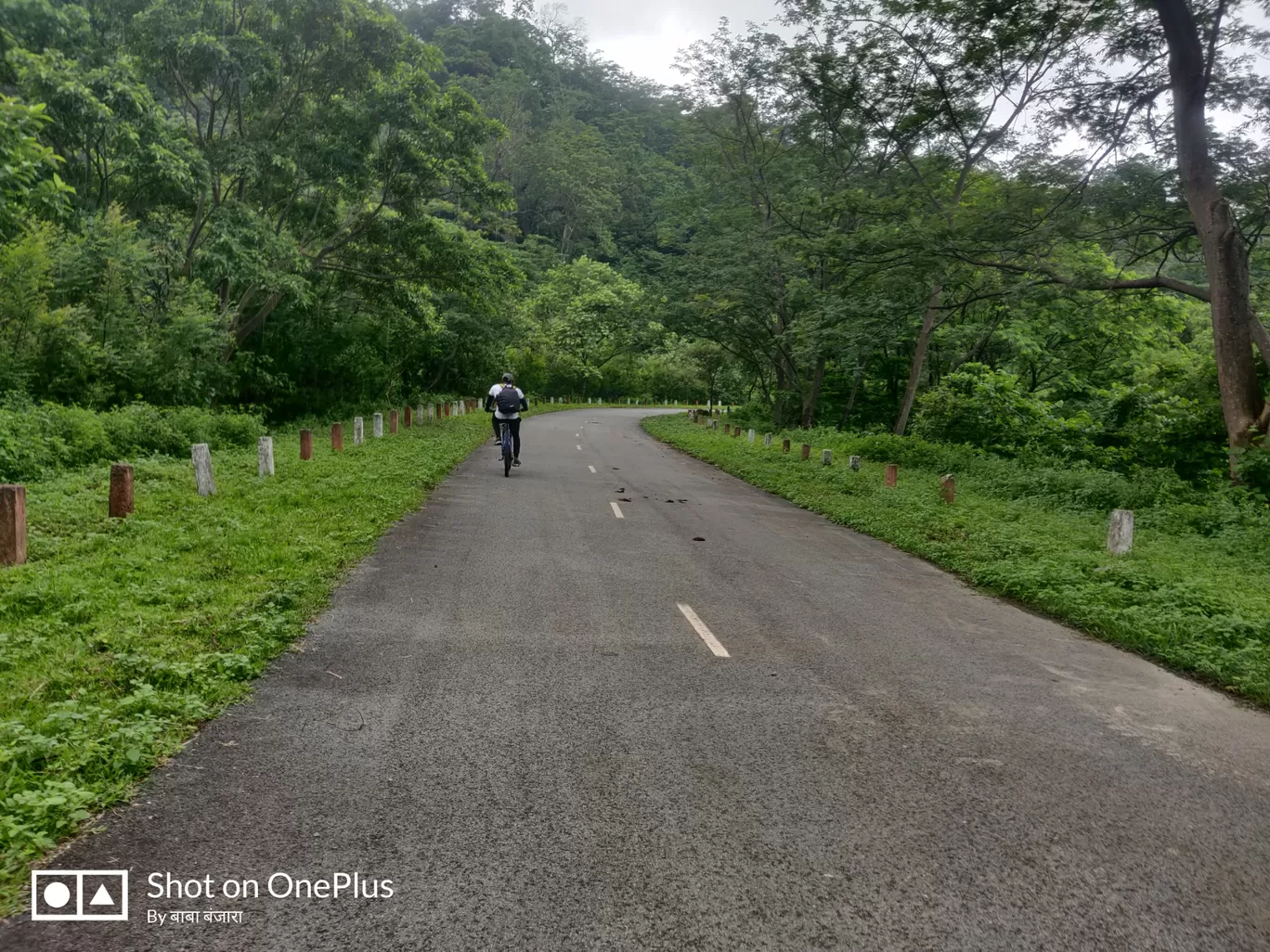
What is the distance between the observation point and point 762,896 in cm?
321

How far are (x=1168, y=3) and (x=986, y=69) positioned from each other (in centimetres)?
356

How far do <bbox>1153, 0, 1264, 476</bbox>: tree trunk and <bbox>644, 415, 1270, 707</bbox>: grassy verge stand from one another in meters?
2.04

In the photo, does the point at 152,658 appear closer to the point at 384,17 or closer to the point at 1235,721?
the point at 1235,721

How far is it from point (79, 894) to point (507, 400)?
1408cm

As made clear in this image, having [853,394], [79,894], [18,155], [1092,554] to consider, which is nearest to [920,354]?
[853,394]

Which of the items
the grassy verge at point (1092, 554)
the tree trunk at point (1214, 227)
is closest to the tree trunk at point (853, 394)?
the grassy verge at point (1092, 554)

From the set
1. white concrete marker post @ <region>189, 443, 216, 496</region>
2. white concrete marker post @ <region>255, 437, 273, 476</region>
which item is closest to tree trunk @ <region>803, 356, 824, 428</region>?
white concrete marker post @ <region>255, 437, 273, 476</region>

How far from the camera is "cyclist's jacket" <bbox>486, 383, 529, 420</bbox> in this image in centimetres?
1680

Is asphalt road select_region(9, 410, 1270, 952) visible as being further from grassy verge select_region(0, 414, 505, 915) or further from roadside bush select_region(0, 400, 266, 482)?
roadside bush select_region(0, 400, 266, 482)

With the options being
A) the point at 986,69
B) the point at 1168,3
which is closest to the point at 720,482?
the point at 986,69

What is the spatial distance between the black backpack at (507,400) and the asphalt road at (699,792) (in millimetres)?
9372

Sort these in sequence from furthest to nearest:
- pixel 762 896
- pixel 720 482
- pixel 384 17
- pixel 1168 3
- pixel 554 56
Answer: pixel 554 56 → pixel 384 17 → pixel 720 482 → pixel 1168 3 → pixel 762 896

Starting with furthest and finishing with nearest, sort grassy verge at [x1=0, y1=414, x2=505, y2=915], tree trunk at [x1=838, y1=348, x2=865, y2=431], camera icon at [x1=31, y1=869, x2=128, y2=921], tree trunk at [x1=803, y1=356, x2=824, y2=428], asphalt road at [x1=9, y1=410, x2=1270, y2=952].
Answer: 1. tree trunk at [x1=803, y1=356, x2=824, y2=428]
2. tree trunk at [x1=838, y1=348, x2=865, y2=431]
3. grassy verge at [x1=0, y1=414, x2=505, y2=915]
4. asphalt road at [x1=9, y1=410, x2=1270, y2=952]
5. camera icon at [x1=31, y1=869, x2=128, y2=921]

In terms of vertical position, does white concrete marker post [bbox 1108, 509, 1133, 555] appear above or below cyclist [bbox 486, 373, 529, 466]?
below
